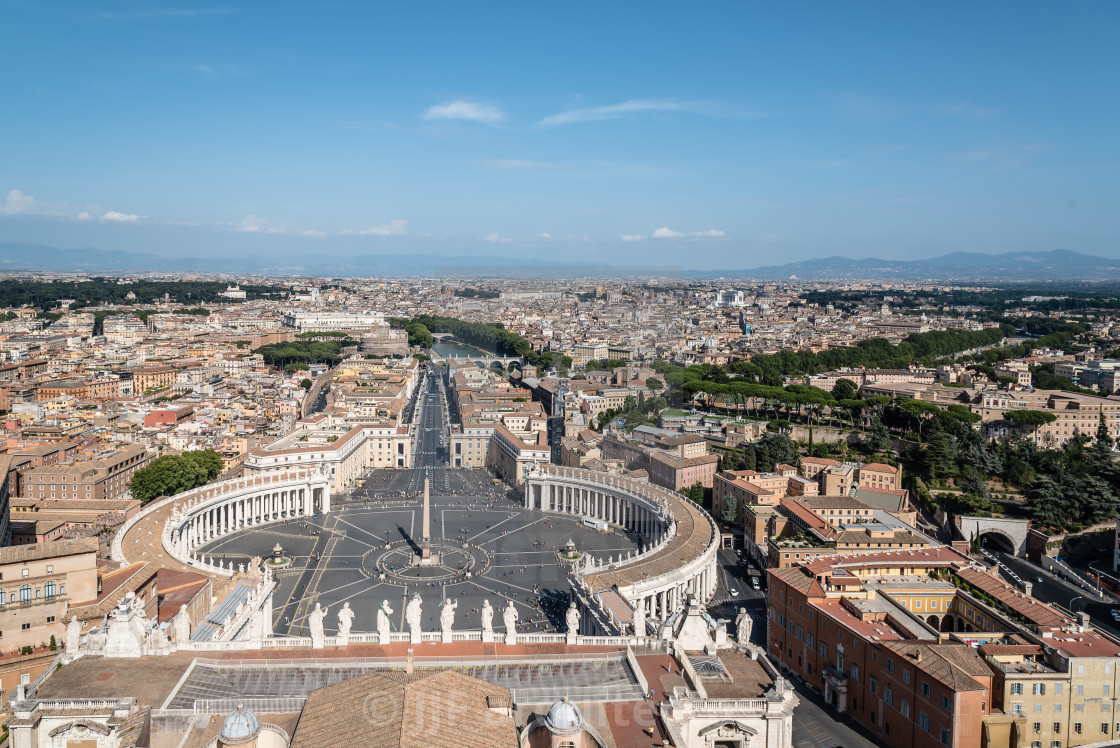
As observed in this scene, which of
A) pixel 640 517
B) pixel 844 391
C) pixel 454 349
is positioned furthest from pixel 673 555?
pixel 454 349

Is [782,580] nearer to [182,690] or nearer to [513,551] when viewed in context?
[513,551]

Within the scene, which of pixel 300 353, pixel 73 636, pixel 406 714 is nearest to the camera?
pixel 406 714

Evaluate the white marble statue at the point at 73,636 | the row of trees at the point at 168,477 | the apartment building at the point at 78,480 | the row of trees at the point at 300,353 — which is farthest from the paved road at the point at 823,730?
the row of trees at the point at 300,353

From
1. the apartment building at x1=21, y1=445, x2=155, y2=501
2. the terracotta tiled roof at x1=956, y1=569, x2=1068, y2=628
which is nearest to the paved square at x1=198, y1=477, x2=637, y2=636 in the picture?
the apartment building at x1=21, y1=445, x2=155, y2=501

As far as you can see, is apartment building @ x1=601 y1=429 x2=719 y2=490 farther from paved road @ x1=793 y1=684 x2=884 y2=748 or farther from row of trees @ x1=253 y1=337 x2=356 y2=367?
row of trees @ x1=253 y1=337 x2=356 y2=367

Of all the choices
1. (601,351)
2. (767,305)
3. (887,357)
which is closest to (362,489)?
(601,351)

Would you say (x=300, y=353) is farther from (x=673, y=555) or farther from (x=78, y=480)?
(x=673, y=555)

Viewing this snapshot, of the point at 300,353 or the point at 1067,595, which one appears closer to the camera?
the point at 1067,595
